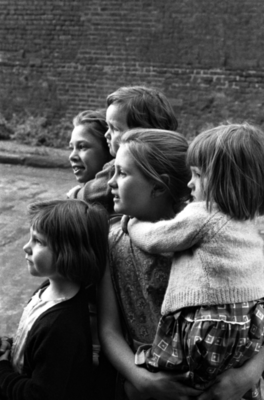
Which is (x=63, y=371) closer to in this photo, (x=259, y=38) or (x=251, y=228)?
(x=251, y=228)

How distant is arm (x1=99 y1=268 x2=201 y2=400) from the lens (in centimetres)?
173

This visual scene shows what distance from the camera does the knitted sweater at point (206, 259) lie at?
166cm

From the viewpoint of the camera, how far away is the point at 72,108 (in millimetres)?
10312

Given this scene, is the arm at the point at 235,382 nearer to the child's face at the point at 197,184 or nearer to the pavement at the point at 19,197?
the child's face at the point at 197,184

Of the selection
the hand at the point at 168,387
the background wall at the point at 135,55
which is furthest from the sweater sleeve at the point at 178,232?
the background wall at the point at 135,55

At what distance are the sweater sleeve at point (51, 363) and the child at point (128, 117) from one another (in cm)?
59

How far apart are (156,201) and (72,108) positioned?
28.3 ft

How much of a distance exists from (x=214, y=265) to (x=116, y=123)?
73 centimetres

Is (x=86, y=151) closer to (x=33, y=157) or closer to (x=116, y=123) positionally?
(x=116, y=123)

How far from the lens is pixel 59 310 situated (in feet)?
5.88

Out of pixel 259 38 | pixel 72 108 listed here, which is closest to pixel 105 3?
pixel 72 108

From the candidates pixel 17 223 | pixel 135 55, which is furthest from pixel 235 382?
pixel 135 55

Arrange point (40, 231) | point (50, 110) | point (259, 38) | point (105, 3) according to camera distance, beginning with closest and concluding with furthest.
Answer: point (40, 231) → point (259, 38) → point (105, 3) → point (50, 110)

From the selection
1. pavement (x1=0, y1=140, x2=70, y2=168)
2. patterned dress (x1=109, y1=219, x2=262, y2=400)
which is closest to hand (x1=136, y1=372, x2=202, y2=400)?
patterned dress (x1=109, y1=219, x2=262, y2=400)
